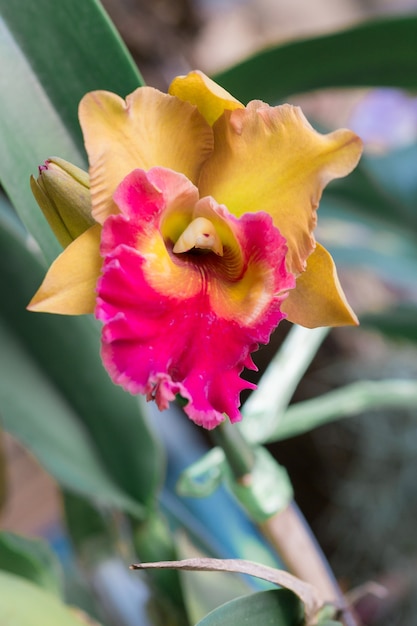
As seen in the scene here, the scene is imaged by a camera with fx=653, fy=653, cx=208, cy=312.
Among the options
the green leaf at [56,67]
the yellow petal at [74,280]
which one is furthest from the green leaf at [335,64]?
the yellow petal at [74,280]

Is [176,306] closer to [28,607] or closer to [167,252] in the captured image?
[167,252]

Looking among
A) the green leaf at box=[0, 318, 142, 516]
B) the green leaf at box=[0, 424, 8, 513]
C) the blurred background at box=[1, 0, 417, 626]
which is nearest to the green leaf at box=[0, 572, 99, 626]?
the green leaf at box=[0, 318, 142, 516]

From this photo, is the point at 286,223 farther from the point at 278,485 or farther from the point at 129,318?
the point at 278,485

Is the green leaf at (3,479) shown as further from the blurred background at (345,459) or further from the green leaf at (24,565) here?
the blurred background at (345,459)

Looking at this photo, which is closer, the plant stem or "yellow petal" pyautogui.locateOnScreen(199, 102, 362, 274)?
"yellow petal" pyautogui.locateOnScreen(199, 102, 362, 274)

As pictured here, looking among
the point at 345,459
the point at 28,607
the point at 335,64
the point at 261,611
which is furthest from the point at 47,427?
the point at 345,459

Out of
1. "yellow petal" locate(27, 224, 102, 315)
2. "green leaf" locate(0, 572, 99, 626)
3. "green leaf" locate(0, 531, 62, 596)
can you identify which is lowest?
"green leaf" locate(0, 531, 62, 596)

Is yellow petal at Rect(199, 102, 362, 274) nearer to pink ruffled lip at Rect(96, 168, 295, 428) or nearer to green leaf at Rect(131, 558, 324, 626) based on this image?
pink ruffled lip at Rect(96, 168, 295, 428)
